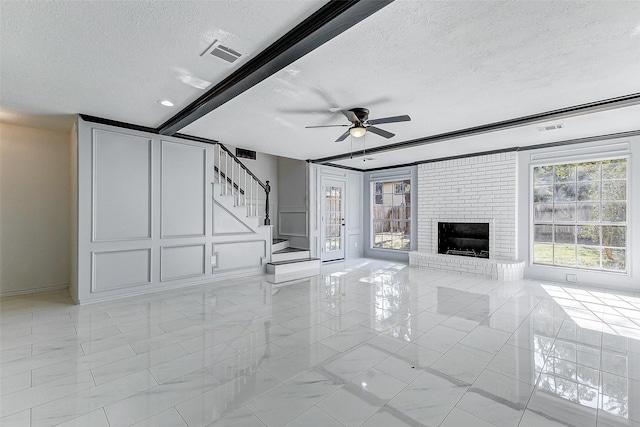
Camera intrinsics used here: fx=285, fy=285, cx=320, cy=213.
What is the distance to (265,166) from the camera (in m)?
7.58

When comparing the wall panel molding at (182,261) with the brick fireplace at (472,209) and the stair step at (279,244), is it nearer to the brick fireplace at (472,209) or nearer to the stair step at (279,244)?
the stair step at (279,244)

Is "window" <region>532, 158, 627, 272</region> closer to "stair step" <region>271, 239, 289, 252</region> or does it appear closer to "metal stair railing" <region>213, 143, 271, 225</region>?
"stair step" <region>271, 239, 289, 252</region>

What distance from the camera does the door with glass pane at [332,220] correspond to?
751 centimetres

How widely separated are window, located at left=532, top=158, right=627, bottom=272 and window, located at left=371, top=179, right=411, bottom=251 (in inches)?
110

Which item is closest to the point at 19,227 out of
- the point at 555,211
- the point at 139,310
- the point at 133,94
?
the point at 139,310

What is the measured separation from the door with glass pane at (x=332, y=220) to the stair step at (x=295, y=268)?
1060mm

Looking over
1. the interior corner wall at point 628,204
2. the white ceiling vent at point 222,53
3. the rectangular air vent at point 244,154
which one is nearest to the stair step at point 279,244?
the rectangular air vent at point 244,154

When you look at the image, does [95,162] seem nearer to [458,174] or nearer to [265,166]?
[265,166]

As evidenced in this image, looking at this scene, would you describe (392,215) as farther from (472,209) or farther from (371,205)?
(472,209)

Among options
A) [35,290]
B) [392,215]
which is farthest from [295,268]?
[35,290]

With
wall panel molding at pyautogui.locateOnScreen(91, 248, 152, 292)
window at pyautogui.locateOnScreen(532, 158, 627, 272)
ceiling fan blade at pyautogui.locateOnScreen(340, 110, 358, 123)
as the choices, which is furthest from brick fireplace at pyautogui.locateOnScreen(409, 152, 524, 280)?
wall panel molding at pyautogui.locateOnScreen(91, 248, 152, 292)

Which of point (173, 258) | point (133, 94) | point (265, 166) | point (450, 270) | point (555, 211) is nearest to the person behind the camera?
point (133, 94)

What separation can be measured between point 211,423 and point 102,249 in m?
3.52

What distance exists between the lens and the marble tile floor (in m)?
1.84
